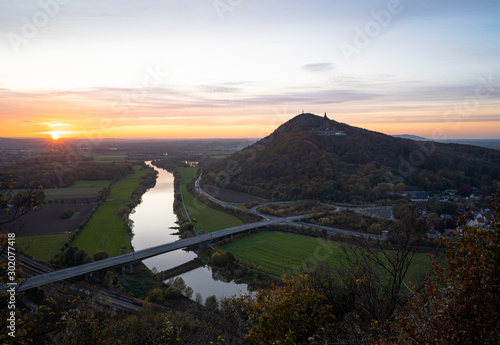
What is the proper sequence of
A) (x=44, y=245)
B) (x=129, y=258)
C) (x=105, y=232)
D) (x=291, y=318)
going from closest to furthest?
(x=291, y=318), (x=129, y=258), (x=44, y=245), (x=105, y=232)

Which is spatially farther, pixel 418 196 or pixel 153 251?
pixel 418 196

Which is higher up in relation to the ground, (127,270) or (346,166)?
(346,166)

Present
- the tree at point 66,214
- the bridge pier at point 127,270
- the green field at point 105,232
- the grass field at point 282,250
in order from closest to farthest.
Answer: the bridge pier at point 127,270, the grass field at point 282,250, the green field at point 105,232, the tree at point 66,214

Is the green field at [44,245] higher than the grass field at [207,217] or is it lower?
higher

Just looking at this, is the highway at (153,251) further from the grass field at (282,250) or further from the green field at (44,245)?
the green field at (44,245)

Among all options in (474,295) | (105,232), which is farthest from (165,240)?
(474,295)

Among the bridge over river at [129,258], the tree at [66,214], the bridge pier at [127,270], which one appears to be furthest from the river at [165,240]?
the tree at [66,214]

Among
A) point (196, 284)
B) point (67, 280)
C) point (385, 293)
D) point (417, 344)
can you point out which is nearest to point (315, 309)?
point (385, 293)

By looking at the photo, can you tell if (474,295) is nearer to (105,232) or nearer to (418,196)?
(105,232)
